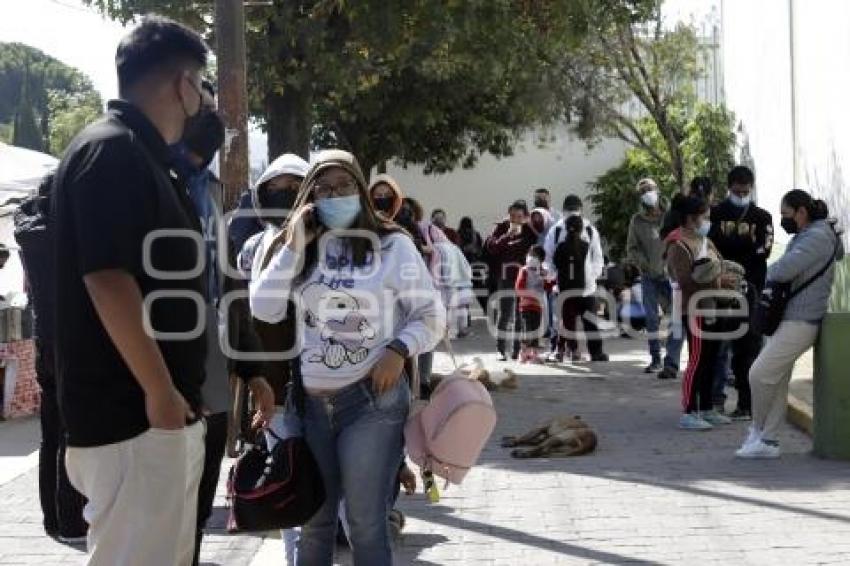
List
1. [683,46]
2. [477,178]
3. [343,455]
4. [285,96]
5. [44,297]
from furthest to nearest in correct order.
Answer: [477,178]
[683,46]
[285,96]
[44,297]
[343,455]

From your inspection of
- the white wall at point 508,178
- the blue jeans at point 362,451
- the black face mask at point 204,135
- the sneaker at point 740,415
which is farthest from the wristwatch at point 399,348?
the white wall at point 508,178

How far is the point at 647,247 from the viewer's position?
13852 millimetres

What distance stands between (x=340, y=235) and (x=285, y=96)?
387 inches

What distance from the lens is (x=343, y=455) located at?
4637 millimetres

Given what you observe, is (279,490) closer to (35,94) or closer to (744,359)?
(744,359)

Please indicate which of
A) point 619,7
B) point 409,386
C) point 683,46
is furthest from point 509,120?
point 409,386

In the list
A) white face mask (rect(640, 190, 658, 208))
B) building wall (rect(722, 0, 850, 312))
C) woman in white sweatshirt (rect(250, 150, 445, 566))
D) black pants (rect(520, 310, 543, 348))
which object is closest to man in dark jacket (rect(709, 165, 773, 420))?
building wall (rect(722, 0, 850, 312))

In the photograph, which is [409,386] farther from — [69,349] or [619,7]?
[619,7]

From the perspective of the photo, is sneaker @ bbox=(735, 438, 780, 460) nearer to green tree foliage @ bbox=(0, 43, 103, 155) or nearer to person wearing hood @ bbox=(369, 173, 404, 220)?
person wearing hood @ bbox=(369, 173, 404, 220)

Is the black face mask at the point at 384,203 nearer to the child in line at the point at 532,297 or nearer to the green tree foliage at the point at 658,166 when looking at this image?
the child in line at the point at 532,297

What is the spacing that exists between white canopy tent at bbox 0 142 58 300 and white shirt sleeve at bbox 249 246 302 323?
8.68 m

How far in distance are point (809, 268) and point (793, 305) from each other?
10.4 inches

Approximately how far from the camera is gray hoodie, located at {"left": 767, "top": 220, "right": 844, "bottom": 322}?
8.44 metres

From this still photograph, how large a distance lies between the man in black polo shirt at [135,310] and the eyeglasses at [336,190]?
1.22 meters
